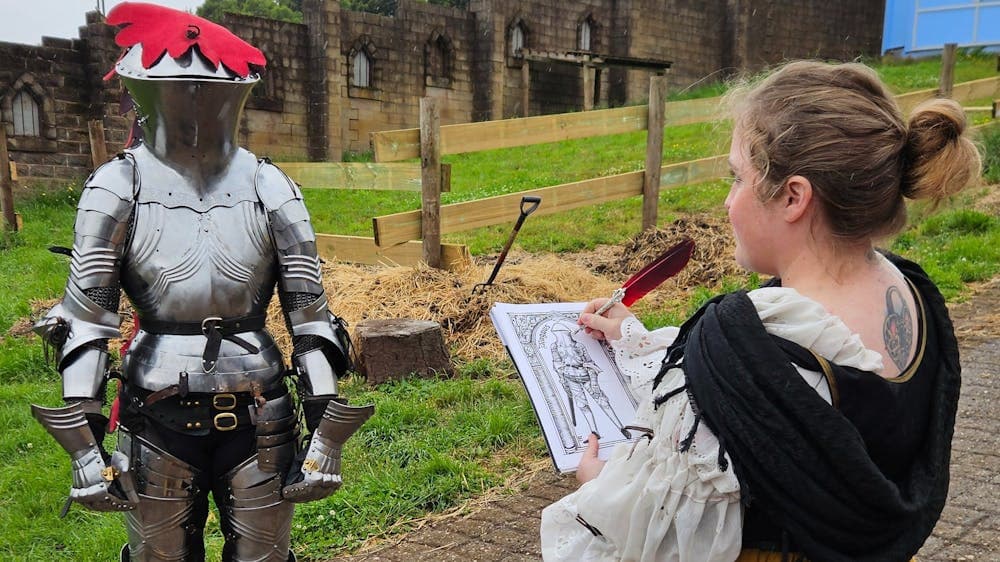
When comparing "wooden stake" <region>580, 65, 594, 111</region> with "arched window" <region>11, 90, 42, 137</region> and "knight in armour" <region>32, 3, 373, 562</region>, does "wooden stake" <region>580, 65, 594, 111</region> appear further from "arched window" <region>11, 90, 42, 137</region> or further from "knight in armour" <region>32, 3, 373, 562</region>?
"knight in armour" <region>32, 3, 373, 562</region>

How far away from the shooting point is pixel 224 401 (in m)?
2.22

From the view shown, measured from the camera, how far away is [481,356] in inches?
215

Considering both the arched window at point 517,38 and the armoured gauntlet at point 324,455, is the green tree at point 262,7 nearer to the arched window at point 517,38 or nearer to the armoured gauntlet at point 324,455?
the arched window at point 517,38

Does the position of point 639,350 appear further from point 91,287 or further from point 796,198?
point 91,287

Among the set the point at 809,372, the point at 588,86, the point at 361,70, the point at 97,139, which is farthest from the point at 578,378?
the point at 588,86

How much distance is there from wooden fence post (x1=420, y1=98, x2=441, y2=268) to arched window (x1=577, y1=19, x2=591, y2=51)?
16.1 meters

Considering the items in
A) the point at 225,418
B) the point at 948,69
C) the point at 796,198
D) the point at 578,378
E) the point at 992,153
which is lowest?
the point at 225,418

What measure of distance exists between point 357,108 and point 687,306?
12389 mm

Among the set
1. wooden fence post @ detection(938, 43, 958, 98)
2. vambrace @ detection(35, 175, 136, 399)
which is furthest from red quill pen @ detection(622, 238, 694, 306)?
wooden fence post @ detection(938, 43, 958, 98)

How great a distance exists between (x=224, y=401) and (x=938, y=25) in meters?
23.2

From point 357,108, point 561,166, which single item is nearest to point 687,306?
point 561,166

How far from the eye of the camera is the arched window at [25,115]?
505 inches

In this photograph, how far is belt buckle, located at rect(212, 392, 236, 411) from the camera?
7.27ft

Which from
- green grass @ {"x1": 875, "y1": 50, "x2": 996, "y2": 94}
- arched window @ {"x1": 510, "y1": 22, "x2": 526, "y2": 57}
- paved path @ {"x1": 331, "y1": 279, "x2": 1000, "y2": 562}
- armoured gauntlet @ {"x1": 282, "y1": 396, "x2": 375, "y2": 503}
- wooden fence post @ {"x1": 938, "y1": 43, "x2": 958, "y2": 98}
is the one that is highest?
arched window @ {"x1": 510, "y1": 22, "x2": 526, "y2": 57}
